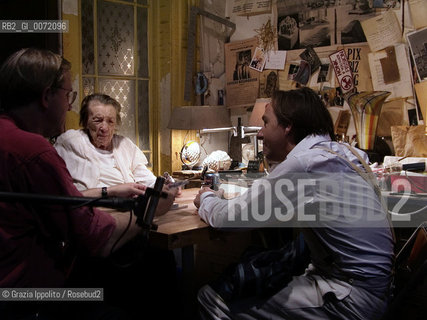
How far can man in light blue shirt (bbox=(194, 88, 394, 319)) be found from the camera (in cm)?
170

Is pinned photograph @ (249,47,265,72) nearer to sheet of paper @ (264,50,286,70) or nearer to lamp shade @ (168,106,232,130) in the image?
sheet of paper @ (264,50,286,70)

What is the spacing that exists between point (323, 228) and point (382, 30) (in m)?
2.27

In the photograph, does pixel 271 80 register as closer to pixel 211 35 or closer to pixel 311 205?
pixel 211 35

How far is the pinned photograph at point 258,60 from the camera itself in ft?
14.2

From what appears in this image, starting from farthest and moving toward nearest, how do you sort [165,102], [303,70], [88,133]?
1. [165,102]
2. [303,70]
3. [88,133]

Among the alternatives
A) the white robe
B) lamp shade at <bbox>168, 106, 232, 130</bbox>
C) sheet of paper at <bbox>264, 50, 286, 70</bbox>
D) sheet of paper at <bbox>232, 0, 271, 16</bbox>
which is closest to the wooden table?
the white robe

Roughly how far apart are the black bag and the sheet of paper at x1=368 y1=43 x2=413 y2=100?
78.3 inches

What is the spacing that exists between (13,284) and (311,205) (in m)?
1.09

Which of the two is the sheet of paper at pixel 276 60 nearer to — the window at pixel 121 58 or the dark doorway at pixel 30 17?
the window at pixel 121 58

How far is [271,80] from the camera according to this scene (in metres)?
4.28

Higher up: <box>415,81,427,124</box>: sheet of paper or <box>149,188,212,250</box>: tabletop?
<box>415,81,427,124</box>: sheet of paper

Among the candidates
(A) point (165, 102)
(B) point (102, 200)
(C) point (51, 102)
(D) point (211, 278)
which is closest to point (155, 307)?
(D) point (211, 278)

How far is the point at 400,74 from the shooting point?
3.38 metres

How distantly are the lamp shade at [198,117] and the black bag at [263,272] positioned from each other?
7.15 ft
